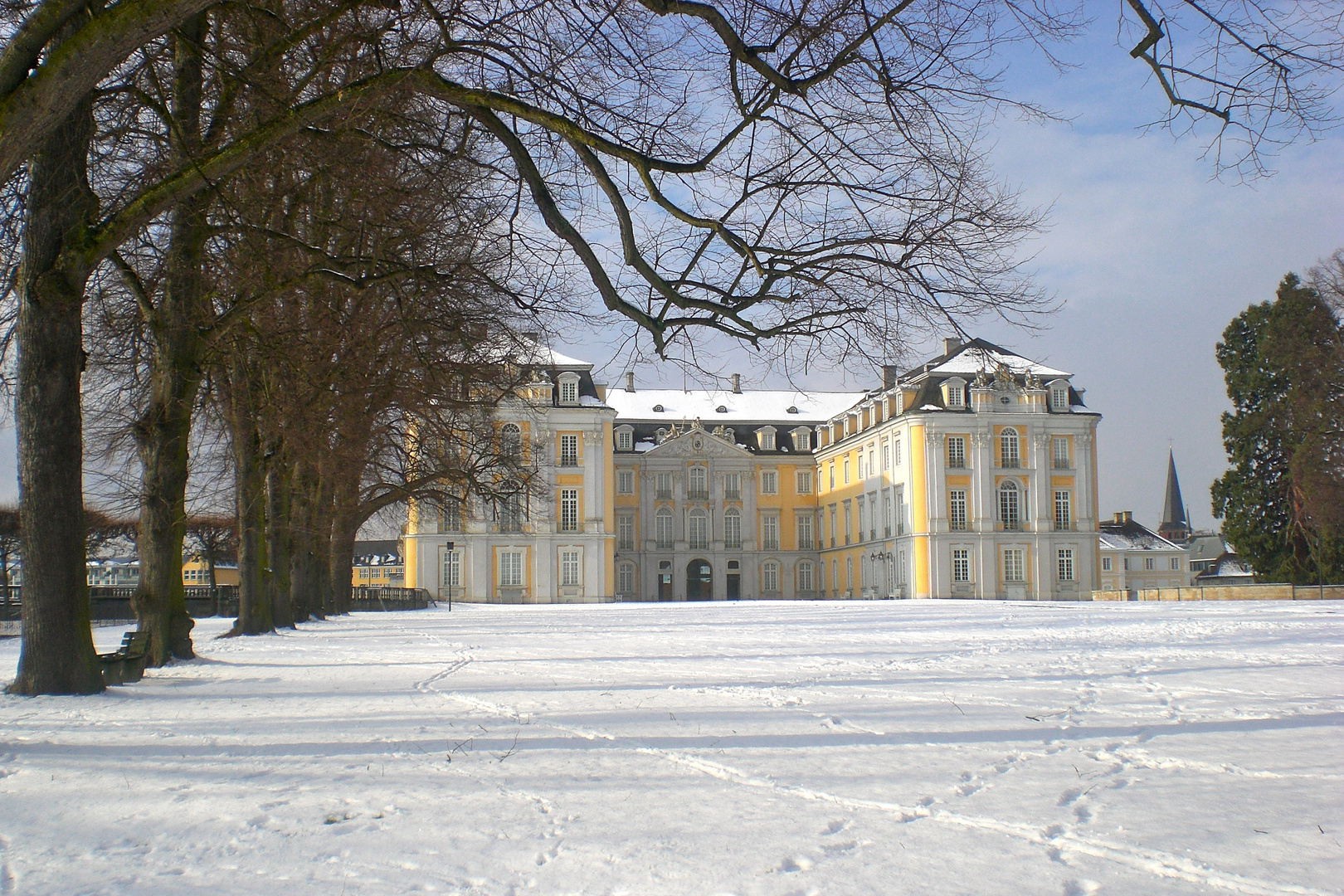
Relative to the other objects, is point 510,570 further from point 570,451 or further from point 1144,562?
point 1144,562

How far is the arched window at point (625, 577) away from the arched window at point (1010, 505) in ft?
67.9

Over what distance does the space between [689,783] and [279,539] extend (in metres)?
16.7

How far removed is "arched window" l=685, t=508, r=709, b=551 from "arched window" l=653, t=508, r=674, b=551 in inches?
41.1

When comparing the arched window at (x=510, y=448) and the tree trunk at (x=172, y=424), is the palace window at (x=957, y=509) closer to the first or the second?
the arched window at (x=510, y=448)

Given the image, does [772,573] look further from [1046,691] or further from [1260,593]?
[1046,691]

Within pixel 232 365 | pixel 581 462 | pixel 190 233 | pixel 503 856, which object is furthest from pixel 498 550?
pixel 503 856

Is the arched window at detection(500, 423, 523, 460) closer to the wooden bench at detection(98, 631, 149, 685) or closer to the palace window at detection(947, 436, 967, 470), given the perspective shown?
the wooden bench at detection(98, 631, 149, 685)

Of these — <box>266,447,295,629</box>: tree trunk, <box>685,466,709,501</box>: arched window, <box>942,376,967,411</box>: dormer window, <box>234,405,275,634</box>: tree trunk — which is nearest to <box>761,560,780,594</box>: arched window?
<box>685,466,709,501</box>: arched window

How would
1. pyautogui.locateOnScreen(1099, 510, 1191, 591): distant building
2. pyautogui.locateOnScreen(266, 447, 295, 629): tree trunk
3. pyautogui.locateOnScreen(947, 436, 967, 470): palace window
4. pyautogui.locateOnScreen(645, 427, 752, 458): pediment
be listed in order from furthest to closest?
pyautogui.locateOnScreen(1099, 510, 1191, 591): distant building < pyautogui.locateOnScreen(645, 427, 752, 458): pediment < pyautogui.locateOnScreen(947, 436, 967, 470): palace window < pyautogui.locateOnScreen(266, 447, 295, 629): tree trunk

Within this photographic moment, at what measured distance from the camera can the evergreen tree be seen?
33312mm

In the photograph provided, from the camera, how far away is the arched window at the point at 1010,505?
5619 cm

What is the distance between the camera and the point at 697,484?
214 ft

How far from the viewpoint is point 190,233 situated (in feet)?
37.2

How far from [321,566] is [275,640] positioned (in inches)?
455
